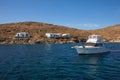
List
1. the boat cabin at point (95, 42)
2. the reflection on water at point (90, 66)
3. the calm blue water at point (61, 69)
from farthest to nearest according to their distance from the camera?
the boat cabin at point (95, 42) → the reflection on water at point (90, 66) → the calm blue water at point (61, 69)

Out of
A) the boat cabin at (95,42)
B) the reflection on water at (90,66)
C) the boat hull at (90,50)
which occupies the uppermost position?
the boat cabin at (95,42)

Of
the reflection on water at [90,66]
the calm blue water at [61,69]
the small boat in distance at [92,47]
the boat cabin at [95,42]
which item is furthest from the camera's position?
the boat cabin at [95,42]

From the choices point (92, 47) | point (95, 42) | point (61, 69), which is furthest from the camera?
point (95, 42)

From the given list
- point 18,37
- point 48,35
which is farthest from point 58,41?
point 18,37

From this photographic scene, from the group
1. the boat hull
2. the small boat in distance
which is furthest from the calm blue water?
the small boat in distance

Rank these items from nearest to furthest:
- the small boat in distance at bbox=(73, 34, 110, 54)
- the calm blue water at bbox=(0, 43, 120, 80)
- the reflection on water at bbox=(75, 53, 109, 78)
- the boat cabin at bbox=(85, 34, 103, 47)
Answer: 1. the calm blue water at bbox=(0, 43, 120, 80)
2. the reflection on water at bbox=(75, 53, 109, 78)
3. the small boat in distance at bbox=(73, 34, 110, 54)
4. the boat cabin at bbox=(85, 34, 103, 47)

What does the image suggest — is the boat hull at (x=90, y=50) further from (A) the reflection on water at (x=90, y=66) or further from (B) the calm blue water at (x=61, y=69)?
(B) the calm blue water at (x=61, y=69)

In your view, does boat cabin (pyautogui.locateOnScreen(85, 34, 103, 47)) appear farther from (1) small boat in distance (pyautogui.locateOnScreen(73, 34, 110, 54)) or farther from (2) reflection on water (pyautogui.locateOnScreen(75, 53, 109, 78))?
(2) reflection on water (pyautogui.locateOnScreen(75, 53, 109, 78))

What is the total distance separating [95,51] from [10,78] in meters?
30.4

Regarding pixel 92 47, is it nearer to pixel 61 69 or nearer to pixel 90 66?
pixel 90 66

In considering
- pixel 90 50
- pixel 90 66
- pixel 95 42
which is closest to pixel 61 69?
pixel 90 66

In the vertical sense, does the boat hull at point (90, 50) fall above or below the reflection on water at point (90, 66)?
above

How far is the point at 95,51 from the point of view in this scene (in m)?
51.6

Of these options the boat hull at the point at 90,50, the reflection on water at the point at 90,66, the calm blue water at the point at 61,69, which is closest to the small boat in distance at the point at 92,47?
the boat hull at the point at 90,50
